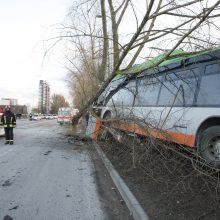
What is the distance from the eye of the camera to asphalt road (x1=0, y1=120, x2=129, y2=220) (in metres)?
6.35

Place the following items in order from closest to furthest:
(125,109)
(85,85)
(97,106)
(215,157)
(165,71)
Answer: (215,157) → (165,71) → (125,109) → (97,106) → (85,85)

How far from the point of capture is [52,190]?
802 cm

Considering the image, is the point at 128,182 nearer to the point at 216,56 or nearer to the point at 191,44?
the point at 216,56

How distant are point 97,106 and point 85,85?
16.1 feet

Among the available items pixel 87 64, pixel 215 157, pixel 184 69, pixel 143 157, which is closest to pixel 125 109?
pixel 184 69

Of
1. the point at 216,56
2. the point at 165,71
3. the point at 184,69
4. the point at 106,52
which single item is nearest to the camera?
the point at 216,56

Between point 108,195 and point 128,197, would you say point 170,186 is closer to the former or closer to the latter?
point 128,197

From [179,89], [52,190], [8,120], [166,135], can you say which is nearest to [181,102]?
[179,89]

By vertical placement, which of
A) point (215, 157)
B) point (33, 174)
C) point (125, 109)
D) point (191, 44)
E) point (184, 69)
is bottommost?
point (33, 174)

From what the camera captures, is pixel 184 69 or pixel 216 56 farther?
pixel 184 69

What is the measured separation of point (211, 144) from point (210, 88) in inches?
53.3

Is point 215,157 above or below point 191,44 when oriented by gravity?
below

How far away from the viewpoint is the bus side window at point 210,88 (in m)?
8.90

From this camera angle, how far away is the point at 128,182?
28.2ft
